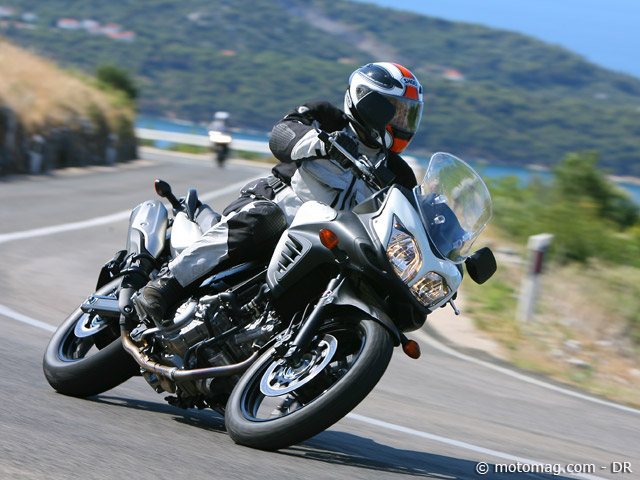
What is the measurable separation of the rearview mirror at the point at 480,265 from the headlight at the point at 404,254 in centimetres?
46

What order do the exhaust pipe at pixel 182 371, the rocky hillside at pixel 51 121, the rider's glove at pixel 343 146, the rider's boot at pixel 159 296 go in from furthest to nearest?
the rocky hillside at pixel 51 121
the rider's boot at pixel 159 296
the exhaust pipe at pixel 182 371
the rider's glove at pixel 343 146

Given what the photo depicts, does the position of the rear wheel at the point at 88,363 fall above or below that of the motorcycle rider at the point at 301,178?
below

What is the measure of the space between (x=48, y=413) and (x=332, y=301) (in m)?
1.54

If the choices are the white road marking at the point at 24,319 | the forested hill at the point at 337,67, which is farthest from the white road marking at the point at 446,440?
the forested hill at the point at 337,67

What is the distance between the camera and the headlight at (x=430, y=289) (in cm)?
407

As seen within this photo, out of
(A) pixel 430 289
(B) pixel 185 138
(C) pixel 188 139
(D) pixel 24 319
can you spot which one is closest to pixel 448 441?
(A) pixel 430 289

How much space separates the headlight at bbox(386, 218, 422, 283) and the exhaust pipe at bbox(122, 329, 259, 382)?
842 mm

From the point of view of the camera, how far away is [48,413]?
4371 millimetres

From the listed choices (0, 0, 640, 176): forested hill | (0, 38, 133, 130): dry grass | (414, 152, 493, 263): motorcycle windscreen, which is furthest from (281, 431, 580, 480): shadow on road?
(0, 38, 133, 130): dry grass

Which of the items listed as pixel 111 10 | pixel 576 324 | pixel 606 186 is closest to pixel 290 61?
pixel 111 10

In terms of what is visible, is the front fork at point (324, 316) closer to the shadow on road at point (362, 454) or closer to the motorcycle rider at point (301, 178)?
the shadow on road at point (362, 454)

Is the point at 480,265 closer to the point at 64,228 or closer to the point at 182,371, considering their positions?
the point at 182,371

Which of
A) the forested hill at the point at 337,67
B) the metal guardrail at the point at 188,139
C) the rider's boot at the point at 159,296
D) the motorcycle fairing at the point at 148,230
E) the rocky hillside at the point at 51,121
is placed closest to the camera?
the rider's boot at the point at 159,296

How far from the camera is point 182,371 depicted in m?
4.46
